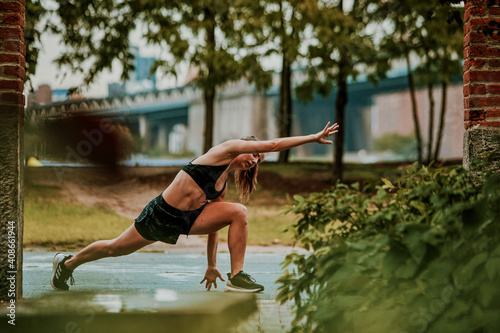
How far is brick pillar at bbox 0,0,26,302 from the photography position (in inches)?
204

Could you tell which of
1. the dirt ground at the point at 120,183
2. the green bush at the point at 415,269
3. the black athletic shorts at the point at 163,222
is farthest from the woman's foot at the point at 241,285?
the dirt ground at the point at 120,183

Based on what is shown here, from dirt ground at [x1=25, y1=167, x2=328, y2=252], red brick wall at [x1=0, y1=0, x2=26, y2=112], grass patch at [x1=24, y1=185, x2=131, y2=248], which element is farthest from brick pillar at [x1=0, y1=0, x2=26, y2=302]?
dirt ground at [x1=25, y1=167, x2=328, y2=252]

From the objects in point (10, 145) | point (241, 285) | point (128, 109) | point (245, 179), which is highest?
point (128, 109)

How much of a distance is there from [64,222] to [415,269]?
39.4 feet

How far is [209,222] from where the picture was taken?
5.94 metres

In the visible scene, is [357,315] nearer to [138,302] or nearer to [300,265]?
[300,265]

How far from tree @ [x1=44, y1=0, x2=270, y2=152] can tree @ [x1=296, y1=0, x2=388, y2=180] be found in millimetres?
1928

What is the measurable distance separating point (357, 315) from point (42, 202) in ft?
48.8

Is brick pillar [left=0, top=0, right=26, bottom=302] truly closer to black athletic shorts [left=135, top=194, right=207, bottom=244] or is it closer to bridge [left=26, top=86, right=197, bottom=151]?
black athletic shorts [left=135, top=194, right=207, bottom=244]

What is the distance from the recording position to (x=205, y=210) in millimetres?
6004

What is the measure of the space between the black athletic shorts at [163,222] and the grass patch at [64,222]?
239 inches

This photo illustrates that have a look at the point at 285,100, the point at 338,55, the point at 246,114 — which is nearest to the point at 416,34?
the point at 338,55

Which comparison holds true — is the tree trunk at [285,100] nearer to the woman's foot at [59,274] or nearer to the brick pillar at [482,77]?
the woman's foot at [59,274]

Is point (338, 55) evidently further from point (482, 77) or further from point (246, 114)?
point (246, 114)
